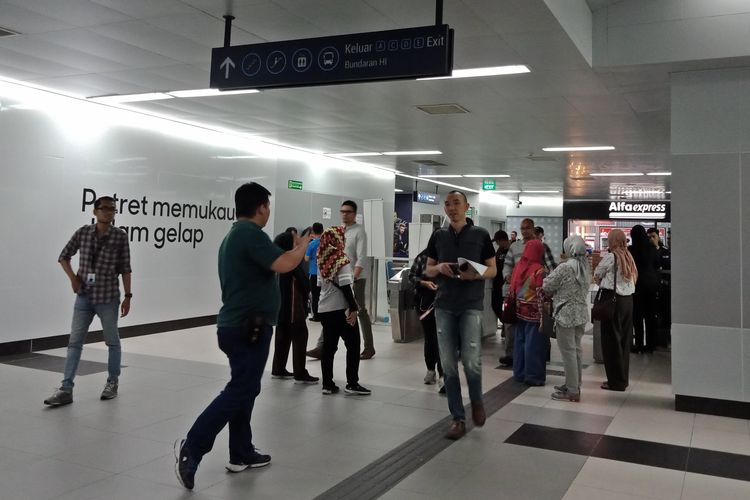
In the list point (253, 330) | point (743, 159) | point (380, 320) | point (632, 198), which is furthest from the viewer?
point (632, 198)

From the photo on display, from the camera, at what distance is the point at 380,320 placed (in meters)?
11.2

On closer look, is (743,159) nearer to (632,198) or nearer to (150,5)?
(150,5)

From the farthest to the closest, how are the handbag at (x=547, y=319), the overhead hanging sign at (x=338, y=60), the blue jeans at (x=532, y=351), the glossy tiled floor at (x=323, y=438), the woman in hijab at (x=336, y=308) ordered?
the blue jeans at (x=532, y=351) < the handbag at (x=547, y=319) < the woman in hijab at (x=336, y=308) < the overhead hanging sign at (x=338, y=60) < the glossy tiled floor at (x=323, y=438)

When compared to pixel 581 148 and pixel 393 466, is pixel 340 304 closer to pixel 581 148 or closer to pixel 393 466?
pixel 393 466

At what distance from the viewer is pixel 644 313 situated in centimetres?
843

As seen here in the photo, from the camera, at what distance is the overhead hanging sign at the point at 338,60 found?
4062 mm

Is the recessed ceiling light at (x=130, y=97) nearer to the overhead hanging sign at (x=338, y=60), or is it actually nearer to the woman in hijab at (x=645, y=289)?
the overhead hanging sign at (x=338, y=60)

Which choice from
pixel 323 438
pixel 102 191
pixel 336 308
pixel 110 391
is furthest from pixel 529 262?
pixel 102 191

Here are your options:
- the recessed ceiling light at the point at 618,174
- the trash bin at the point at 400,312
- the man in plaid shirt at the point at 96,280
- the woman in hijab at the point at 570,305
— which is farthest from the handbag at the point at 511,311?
the recessed ceiling light at the point at 618,174

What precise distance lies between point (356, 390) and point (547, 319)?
2042 mm

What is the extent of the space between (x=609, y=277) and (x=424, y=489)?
3617 mm

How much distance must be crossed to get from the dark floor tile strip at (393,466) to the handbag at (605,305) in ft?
5.88

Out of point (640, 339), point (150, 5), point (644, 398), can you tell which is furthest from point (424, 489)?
point (640, 339)

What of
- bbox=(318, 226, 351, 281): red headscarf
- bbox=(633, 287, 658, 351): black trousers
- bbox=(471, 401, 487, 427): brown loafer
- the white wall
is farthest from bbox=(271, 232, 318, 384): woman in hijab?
bbox=(633, 287, 658, 351): black trousers
